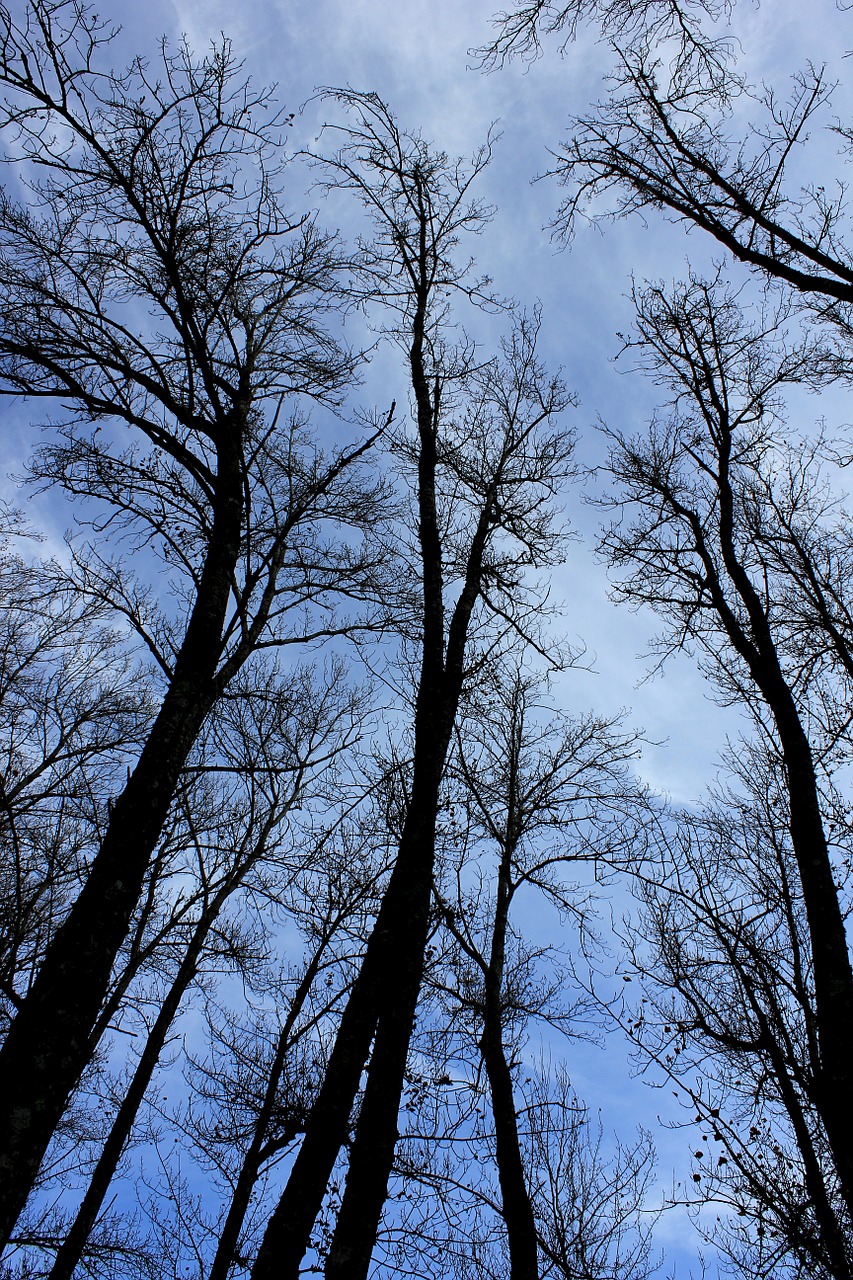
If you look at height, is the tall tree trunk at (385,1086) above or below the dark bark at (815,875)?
below

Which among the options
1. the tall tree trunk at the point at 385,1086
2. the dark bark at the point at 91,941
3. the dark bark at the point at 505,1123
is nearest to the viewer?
the dark bark at the point at 91,941

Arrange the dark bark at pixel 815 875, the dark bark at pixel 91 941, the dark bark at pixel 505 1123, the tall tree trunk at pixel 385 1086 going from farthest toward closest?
the dark bark at pixel 505 1123 < the dark bark at pixel 815 875 < the tall tree trunk at pixel 385 1086 < the dark bark at pixel 91 941

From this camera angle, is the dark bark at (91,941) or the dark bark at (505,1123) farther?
the dark bark at (505,1123)

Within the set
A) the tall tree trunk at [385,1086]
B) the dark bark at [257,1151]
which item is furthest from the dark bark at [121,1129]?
the tall tree trunk at [385,1086]

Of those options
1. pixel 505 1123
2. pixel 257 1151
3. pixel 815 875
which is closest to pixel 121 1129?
pixel 257 1151

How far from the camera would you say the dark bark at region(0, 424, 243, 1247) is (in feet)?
11.1

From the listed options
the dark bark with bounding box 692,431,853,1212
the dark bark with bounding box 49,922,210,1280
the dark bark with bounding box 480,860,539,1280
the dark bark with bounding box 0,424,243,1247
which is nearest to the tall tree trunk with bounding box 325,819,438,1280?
the dark bark with bounding box 0,424,243,1247

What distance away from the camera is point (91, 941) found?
13.0ft

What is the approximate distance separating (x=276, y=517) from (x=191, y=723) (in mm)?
2823

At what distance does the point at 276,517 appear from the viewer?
Result: 7.30 meters

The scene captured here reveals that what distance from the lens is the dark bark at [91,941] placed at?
3.38 meters

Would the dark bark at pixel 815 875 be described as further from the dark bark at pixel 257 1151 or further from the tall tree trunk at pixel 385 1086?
the dark bark at pixel 257 1151

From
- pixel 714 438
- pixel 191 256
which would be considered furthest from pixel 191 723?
pixel 714 438

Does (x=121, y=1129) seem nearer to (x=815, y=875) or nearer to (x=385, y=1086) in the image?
(x=385, y=1086)
